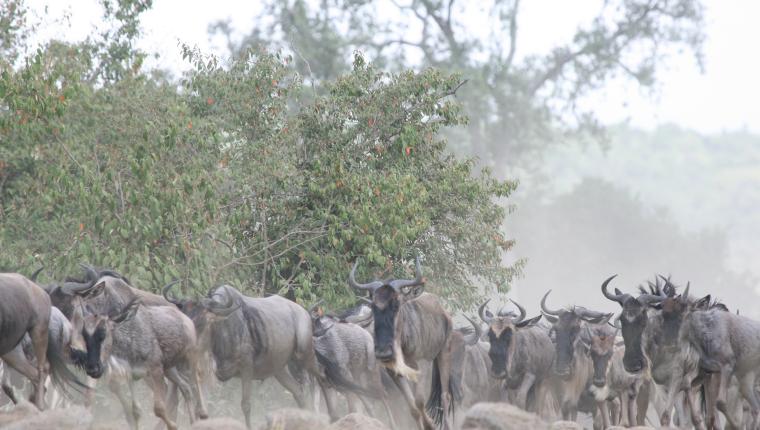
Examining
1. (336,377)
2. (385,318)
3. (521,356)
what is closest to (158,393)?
(385,318)

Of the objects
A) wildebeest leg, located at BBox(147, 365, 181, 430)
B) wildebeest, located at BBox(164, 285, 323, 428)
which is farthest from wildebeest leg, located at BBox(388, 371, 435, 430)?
wildebeest leg, located at BBox(147, 365, 181, 430)

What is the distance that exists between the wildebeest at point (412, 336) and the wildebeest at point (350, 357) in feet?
2.44

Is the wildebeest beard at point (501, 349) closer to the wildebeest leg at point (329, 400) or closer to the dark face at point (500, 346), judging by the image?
the dark face at point (500, 346)

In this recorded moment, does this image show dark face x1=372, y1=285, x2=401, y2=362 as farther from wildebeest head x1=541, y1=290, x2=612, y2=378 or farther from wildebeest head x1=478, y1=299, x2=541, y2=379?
wildebeest head x1=541, y1=290, x2=612, y2=378

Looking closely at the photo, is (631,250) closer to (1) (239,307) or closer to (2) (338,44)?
(2) (338,44)

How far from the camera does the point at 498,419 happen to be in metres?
11.9

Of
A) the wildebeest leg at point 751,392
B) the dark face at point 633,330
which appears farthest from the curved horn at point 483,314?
the wildebeest leg at point 751,392

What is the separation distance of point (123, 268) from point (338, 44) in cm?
2956

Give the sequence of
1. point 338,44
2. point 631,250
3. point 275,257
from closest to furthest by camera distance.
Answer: point 275,257
point 338,44
point 631,250

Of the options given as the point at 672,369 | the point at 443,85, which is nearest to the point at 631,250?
the point at 443,85

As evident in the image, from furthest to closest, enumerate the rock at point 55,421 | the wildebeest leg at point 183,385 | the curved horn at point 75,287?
1. the wildebeest leg at point 183,385
2. the curved horn at point 75,287
3. the rock at point 55,421

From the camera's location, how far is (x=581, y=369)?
56.1 feet

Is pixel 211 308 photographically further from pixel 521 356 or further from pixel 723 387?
pixel 723 387

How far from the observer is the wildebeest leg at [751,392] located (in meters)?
14.7
